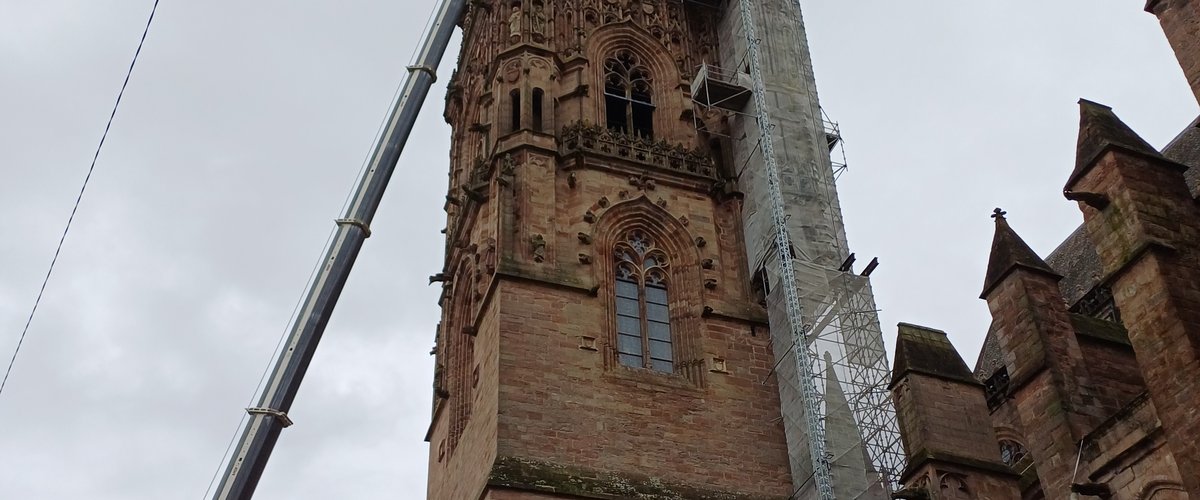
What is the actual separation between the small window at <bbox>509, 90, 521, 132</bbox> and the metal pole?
4.59 metres

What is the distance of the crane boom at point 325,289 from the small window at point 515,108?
2373 mm

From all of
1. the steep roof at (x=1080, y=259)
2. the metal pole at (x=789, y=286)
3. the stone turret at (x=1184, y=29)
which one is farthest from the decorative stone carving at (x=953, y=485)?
the steep roof at (x=1080, y=259)

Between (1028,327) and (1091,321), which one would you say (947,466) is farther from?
(1091,321)

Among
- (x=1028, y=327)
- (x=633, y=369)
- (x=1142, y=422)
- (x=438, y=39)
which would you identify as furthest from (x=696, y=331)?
(x=438, y=39)

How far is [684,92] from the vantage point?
26.9m

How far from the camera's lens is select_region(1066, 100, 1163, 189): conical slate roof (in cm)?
1542

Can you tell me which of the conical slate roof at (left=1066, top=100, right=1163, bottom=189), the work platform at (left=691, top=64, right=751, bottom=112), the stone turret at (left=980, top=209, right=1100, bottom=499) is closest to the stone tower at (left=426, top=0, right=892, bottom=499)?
the work platform at (left=691, top=64, right=751, bottom=112)

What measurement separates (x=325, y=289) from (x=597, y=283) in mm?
4429

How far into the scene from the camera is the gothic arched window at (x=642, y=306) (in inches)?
862

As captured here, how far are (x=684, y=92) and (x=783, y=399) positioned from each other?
7.76 metres

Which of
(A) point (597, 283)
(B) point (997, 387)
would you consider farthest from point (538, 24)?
(B) point (997, 387)

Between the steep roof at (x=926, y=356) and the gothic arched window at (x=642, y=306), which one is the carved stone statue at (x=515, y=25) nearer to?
the gothic arched window at (x=642, y=306)

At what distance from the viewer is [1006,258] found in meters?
18.5

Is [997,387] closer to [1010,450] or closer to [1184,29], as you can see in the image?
[1010,450]
